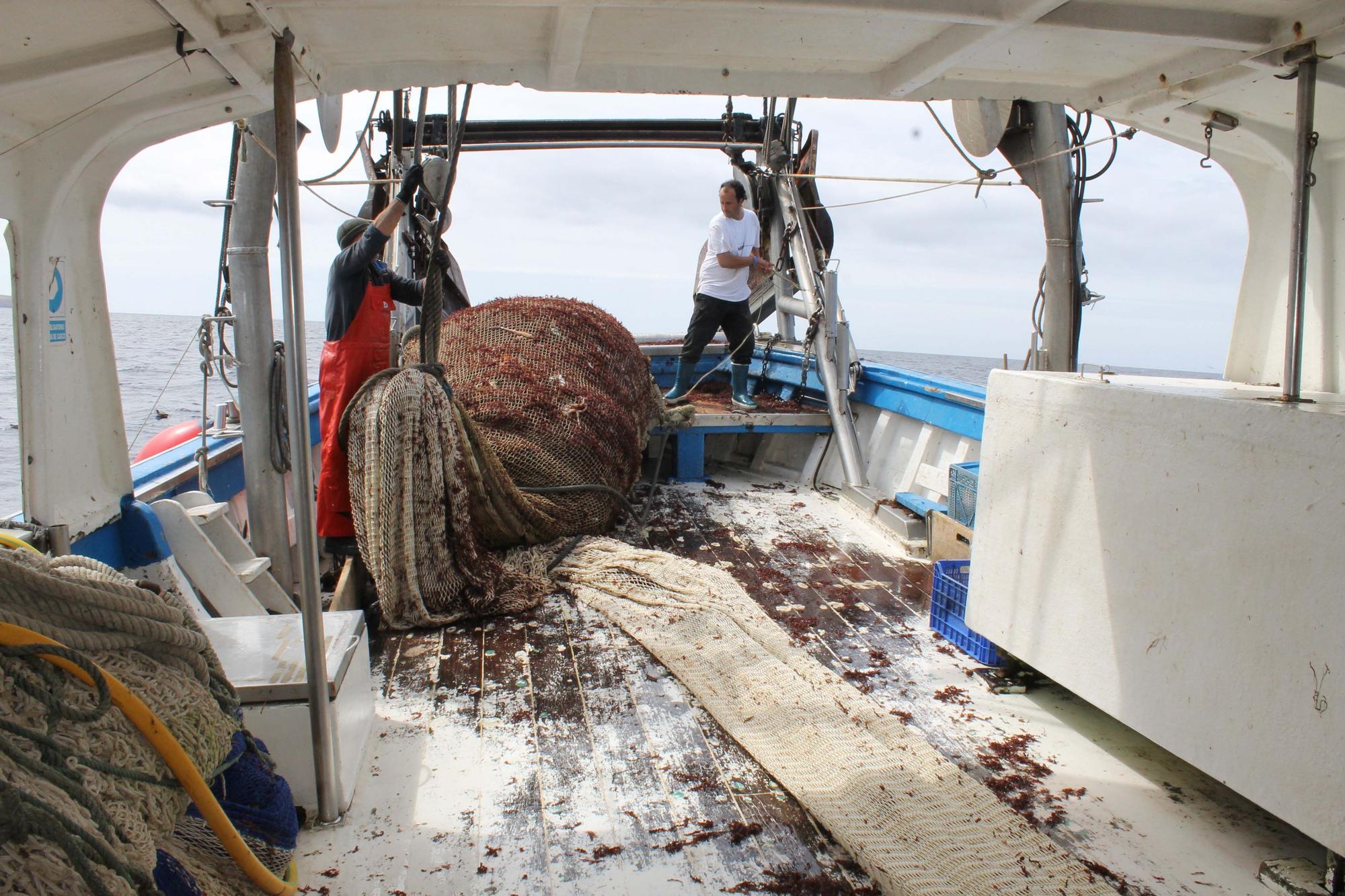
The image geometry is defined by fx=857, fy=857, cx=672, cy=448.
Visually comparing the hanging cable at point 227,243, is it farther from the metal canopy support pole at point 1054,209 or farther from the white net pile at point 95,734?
the metal canopy support pole at point 1054,209

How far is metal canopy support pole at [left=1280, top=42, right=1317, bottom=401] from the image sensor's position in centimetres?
199

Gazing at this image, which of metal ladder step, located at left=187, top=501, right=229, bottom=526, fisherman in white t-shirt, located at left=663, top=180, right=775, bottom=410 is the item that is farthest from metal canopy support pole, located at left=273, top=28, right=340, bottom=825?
fisherman in white t-shirt, located at left=663, top=180, right=775, bottom=410

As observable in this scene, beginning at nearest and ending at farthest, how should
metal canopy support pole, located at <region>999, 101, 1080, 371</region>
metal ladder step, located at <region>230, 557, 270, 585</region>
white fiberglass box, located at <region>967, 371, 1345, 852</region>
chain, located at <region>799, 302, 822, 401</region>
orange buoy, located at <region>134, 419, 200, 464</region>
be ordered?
white fiberglass box, located at <region>967, 371, 1345, 852</region>, metal ladder step, located at <region>230, 557, 270, 585</region>, metal canopy support pole, located at <region>999, 101, 1080, 371</region>, orange buoy, located at <region>134, 419, 200, 464</region>, chain, located at <region>799, 302, 822, 401</region>

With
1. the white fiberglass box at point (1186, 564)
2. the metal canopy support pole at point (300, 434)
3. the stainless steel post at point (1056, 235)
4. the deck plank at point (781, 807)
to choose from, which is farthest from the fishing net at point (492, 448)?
the stainless steel post at point (1056, 235)

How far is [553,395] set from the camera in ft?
15.0

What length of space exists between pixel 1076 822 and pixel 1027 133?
10.9ft

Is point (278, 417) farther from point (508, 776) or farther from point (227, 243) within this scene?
point (508, 776)

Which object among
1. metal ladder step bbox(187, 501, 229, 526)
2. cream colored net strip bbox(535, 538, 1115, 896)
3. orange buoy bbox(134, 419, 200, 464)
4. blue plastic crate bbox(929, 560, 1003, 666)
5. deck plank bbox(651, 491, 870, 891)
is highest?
metal ladder step bbox(187, 501, 229, 526)

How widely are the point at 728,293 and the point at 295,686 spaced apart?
502cm

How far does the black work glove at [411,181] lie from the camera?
351cm

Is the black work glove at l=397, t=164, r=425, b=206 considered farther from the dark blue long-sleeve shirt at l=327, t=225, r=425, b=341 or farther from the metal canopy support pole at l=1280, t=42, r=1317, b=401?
the metal canopy support pole at l=1280, t=42, r=1317, b=401

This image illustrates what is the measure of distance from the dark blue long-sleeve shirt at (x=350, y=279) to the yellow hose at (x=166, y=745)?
293cm

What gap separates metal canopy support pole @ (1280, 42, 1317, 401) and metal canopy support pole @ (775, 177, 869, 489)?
338 cm

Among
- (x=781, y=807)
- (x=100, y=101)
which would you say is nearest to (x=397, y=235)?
(x=100, y=101)
